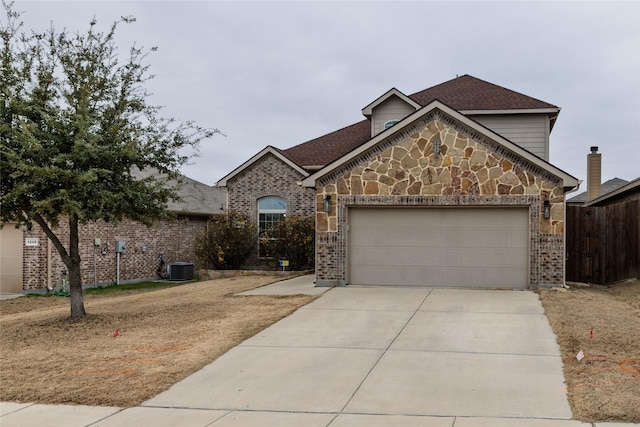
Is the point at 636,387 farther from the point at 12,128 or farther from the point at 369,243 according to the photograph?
the point at 12,128

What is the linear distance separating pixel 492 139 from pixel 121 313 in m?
9.75

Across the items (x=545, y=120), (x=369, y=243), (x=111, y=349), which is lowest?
(x=111, y=349)

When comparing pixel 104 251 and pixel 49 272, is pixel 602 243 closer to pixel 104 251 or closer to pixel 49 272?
pixel 104 251

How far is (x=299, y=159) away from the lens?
24.4 metres

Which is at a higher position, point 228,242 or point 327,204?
point 327,204

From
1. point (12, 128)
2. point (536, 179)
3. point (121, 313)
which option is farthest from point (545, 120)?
point (12, 128)

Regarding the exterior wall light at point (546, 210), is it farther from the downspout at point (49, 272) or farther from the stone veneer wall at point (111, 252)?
the downspout at point (49, 272)

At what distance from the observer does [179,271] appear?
2533 cm

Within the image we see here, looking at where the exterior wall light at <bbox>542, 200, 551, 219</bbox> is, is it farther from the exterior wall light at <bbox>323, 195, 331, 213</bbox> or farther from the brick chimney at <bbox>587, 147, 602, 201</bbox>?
the brick chimney at <bbox>587, 147, 602, 201</bbox>

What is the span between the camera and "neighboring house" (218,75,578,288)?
15.8 metres

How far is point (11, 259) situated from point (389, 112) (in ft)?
45.5

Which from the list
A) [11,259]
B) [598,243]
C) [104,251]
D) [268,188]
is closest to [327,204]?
[268,188]

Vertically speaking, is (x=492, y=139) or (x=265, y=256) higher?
(x=492, y=139)

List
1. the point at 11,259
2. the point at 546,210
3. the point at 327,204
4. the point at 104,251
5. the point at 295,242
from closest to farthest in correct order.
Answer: the point at 546,210 → the point at 327,204 → the point at 11,259 → the point at 295,242 → the point at 104,251
